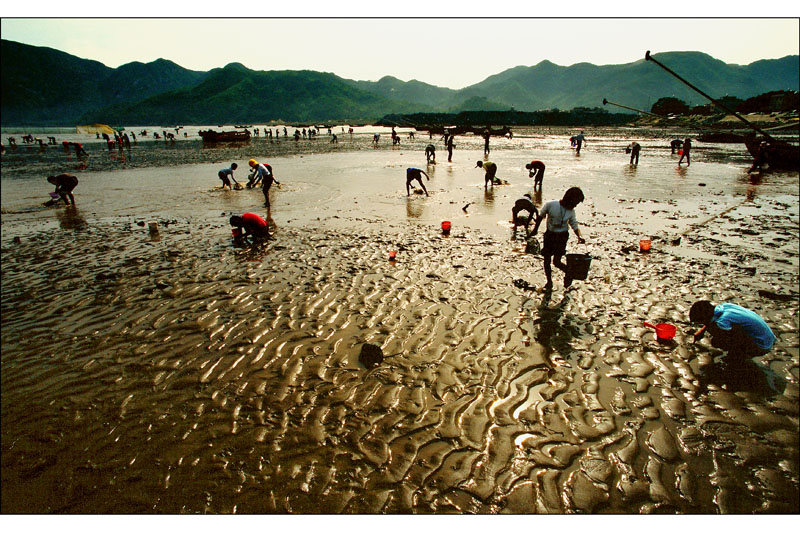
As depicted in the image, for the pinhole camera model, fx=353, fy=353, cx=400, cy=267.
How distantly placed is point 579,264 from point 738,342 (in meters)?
2.43

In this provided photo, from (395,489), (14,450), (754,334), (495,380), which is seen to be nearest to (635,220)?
(754,334)

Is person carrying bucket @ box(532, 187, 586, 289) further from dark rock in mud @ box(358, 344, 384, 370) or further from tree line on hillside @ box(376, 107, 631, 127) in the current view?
tree line on hillside @ box(376, 107, 631, 127)

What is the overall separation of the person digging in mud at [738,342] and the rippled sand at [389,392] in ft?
0.53

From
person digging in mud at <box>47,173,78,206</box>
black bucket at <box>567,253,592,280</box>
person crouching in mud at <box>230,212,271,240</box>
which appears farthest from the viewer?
person digging in mud at <box>47,173,78,206</box>

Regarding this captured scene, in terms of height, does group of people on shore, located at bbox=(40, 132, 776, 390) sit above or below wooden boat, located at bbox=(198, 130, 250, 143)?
below

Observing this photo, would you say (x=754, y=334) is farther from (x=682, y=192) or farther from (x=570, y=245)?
(x=682, y=192)

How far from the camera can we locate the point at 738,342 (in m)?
4.70

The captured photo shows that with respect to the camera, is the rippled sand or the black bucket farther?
the black bucket

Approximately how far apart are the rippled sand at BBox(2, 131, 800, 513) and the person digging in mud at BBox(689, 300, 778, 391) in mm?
161

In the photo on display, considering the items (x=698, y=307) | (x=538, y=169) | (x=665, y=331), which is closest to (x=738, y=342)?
(x=698, y=307)

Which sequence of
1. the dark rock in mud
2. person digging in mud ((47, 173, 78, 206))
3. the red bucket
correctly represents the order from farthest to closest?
1. person digging in mud ((47, 173, 78, 206))
2. the red bucket
3. the dark rock in mud

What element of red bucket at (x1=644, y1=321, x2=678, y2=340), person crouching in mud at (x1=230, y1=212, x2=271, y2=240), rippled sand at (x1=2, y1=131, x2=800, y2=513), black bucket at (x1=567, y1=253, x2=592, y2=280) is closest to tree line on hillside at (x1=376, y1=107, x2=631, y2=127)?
person crouching in mud at (x1=230, y1=212, x2=271, y2=240)

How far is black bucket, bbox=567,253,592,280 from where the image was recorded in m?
6.46

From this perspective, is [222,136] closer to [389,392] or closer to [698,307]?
[389,392]
